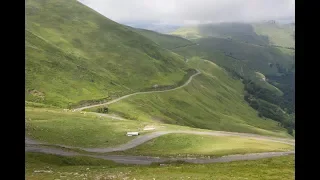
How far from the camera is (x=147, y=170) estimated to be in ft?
176

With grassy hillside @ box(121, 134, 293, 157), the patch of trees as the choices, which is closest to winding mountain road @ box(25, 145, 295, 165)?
grassy hillside @ box(121, 134, 293, 157)

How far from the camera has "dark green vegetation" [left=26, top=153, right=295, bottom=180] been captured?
47.7 meters

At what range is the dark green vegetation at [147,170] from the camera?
4772cm

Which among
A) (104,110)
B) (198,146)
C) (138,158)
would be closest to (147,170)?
(138,158)

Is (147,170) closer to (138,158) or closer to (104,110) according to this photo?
(138,158)

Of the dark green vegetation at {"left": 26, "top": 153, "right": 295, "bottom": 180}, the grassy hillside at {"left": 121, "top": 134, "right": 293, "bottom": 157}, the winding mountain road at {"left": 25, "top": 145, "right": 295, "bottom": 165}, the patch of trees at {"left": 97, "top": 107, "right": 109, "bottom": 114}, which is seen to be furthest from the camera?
the patch of trees at {"left": 97, "top": 107, "right": 109, "bottom": 114}

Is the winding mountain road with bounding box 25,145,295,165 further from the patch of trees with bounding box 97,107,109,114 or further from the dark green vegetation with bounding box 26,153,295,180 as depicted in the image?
the patch of trees with bounding box 97,107,109,114

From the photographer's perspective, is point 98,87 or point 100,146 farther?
point 98,87

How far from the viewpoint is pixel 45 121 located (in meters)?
82.1

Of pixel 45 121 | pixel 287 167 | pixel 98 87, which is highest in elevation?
pixel 98 87

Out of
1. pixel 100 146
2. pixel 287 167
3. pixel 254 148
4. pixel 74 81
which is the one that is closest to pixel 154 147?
pixel 100 146
